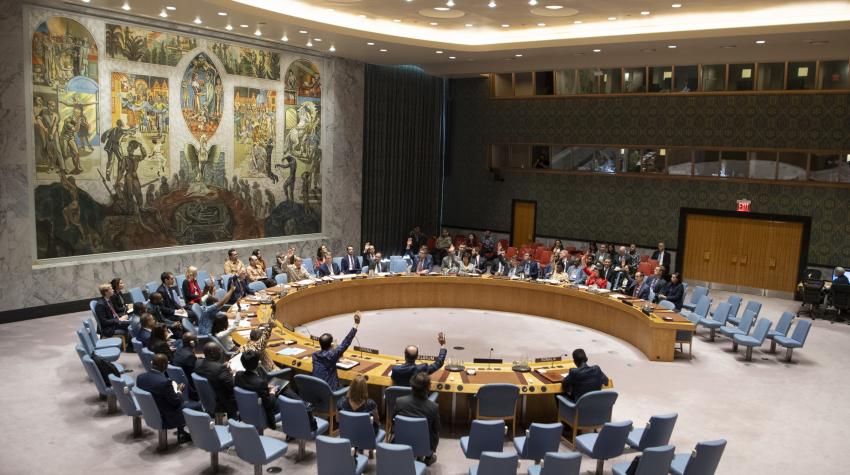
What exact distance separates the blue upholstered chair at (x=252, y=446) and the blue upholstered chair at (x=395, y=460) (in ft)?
3.72

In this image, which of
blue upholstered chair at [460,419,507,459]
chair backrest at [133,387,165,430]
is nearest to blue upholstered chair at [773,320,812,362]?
blue upholstered chair at [460,419,507,459]

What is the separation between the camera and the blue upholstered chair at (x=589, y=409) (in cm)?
728

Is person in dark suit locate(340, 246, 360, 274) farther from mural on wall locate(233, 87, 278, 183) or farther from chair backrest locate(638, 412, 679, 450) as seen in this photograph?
chair backrest locate(638, 412, 679, 450)

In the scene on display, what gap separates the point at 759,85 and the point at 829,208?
11.4ft

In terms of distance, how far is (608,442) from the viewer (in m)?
6.60

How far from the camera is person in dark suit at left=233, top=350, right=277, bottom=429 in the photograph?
6824 mm

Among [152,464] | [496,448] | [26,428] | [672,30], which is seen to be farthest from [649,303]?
[26,428]

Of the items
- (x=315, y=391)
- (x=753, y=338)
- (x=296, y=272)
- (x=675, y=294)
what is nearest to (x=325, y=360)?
(x=315, y=391)

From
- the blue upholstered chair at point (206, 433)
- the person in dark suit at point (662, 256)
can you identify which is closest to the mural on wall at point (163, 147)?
the blue upholstered chair at point (206, 433)

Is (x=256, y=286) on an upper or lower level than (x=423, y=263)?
lower

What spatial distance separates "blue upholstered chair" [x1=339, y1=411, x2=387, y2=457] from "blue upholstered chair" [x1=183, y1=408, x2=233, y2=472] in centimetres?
109

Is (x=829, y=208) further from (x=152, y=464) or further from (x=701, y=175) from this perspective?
(x=152, y=464)

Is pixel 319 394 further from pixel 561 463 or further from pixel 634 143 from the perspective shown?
pixel 634 143

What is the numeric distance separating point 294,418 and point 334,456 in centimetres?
110
